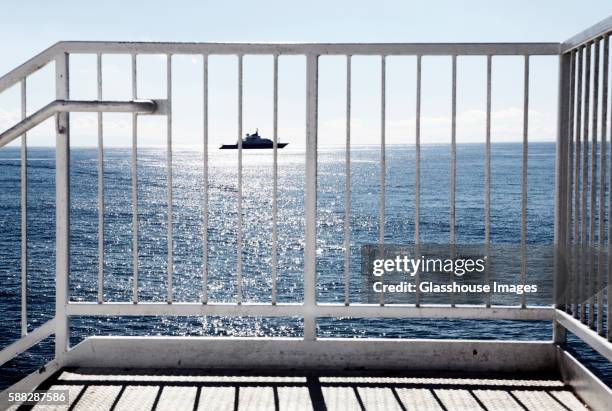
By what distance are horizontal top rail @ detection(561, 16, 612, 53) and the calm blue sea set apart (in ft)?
3.57

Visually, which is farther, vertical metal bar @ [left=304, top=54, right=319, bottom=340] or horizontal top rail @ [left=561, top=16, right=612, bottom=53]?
vertical metal bar @ [left=304, top=54, right=319, bottom=340]

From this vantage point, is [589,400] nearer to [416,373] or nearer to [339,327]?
[416,373]

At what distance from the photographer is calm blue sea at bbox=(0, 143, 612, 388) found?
17438 mm

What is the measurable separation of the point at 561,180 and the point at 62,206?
1863mm

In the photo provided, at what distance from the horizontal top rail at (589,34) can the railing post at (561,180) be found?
0.22 feet

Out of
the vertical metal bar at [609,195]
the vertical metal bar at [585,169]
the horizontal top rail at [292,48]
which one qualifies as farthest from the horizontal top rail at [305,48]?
the vertical metal bar at [609,195]

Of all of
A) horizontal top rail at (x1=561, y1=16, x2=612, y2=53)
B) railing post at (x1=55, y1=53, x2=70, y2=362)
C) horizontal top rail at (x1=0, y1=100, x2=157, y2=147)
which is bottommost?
railing post at (x1=55, y1=53, x2=70, y2=362)

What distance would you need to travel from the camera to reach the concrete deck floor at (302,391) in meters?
2.50

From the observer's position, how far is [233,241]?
33031 mm

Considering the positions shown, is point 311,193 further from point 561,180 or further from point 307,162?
point 561,180

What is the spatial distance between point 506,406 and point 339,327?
15610mm

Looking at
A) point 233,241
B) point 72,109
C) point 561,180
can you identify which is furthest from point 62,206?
point 233,241

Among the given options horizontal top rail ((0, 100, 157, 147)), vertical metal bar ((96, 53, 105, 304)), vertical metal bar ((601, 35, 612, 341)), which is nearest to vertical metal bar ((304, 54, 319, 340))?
horizontal top rail ((0, 100, 157, 147))

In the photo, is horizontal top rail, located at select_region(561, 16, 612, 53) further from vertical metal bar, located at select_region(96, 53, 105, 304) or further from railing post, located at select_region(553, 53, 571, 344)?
vertical metal bar, located at select_region(96, 53, 105, 304)
